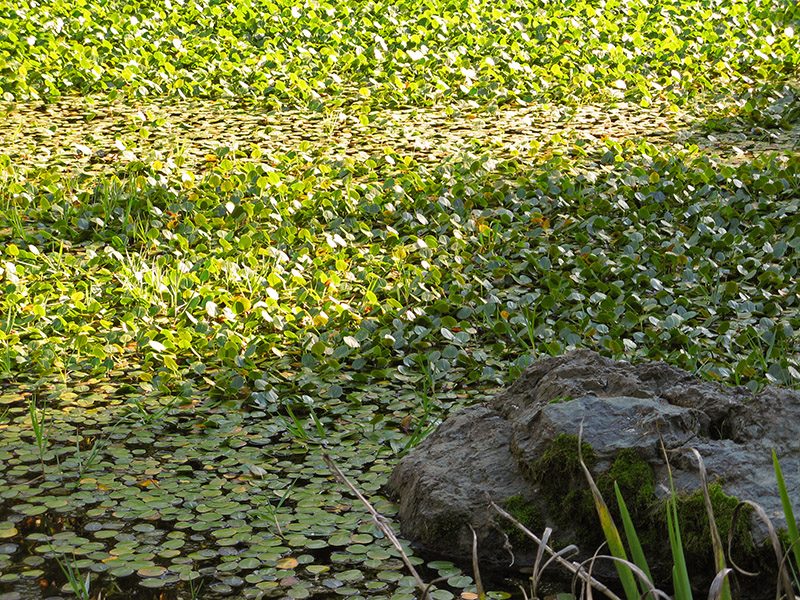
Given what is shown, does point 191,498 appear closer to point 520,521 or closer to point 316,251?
point 520,521

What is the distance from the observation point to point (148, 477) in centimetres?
267

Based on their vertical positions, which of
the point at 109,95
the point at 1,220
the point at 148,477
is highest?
the point at 109,95

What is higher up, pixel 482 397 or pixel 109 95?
pixel 109 95

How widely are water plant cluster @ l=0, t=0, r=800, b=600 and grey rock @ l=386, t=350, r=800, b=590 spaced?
13cm

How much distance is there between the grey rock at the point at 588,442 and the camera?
2.22m

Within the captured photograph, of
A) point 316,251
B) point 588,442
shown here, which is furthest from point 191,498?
point 316,251

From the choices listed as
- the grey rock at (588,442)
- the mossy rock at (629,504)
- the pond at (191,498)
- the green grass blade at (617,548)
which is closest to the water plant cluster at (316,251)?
the pond at (191,498)

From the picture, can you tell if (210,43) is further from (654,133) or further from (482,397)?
(482,397)

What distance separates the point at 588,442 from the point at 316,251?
2.19 m

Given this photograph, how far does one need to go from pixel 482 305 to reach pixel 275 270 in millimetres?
900

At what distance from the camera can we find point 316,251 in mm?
4250

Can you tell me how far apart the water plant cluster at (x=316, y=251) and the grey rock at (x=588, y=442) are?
13 centimetres

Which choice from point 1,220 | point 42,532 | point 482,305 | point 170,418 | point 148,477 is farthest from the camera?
point 1,220

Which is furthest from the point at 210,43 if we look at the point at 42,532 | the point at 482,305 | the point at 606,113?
the point at 42,532
